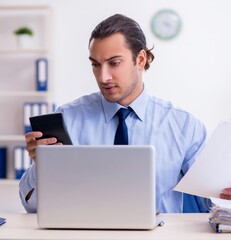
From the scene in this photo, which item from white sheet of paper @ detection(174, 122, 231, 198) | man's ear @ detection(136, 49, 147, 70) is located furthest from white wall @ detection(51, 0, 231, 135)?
white sheet of paper @ detection(174, 122, 231, 198)

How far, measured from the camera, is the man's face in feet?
6.78

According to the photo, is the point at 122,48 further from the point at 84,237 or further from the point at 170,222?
the point at 84,237

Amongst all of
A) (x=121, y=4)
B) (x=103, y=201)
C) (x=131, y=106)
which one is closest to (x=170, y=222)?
(x=103, y=201)

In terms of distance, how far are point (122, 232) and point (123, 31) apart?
0.96 meters

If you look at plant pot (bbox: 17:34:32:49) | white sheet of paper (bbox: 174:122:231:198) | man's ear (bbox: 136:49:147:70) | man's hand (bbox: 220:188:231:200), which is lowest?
man's hand (bbox: 220:188:231:200)

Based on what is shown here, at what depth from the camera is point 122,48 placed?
6.95 feet

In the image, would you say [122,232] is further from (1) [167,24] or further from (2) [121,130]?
(1) [167,24]

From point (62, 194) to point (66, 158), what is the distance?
10 cm

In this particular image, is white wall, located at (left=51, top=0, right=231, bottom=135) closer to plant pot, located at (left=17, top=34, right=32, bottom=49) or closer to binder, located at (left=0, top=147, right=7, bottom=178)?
plant pot, located at (left=17, top=34, right=32, bottom=49)

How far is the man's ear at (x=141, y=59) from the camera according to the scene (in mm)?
2244

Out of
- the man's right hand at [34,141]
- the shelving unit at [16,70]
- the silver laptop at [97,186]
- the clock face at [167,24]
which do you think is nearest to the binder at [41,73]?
the shelving unit at [16,70]

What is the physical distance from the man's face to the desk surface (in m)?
0.65

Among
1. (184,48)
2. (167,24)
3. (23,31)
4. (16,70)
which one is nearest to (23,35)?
(23,31)

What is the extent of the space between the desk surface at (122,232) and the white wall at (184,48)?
8.87 ft
